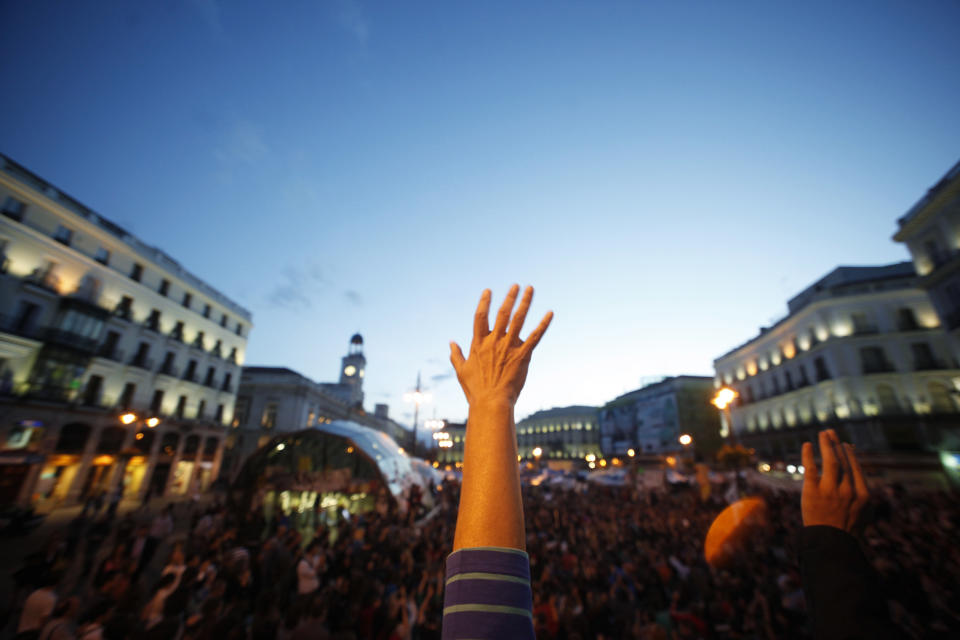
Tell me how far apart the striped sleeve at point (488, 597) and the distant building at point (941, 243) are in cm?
Answer: 3148

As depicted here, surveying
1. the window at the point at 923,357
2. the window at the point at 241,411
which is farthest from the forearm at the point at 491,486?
the window at the point at 241,411

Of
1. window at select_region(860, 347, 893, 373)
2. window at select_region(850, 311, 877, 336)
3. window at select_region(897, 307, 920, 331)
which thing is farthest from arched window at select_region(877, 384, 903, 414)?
window at select_region(897, 307, 920, 331)

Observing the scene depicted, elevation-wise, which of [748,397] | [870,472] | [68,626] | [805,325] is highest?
[805,325]

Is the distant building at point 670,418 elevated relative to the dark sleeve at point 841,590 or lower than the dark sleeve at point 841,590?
elevated

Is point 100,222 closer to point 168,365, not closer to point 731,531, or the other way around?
point 168,365

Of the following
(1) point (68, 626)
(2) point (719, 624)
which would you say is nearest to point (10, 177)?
(1) point (68, 626)

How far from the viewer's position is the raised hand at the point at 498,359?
60.6 inches

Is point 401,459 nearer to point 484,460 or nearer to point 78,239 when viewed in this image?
point 484,460

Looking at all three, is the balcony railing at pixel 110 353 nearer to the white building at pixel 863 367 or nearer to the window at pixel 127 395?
the window at pixel 127 395

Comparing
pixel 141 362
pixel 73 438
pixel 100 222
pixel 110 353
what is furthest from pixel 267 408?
pixel 100 222

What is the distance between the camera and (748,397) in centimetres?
4200

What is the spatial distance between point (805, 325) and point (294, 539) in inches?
1641

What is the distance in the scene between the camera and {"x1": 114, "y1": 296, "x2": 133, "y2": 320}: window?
88.1ft

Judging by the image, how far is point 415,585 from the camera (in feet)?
29.6
